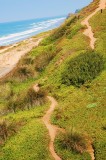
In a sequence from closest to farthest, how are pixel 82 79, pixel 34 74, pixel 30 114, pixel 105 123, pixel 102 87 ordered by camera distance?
pixel 105 123 → pixel 30 114 → pixel 102 87 → pixel 82 79 → pixel 34 74

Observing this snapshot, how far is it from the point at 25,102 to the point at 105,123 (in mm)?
9617

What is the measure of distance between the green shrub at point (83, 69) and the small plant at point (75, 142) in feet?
36.5

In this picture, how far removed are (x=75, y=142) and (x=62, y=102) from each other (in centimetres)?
842

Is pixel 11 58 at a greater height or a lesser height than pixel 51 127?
lesser

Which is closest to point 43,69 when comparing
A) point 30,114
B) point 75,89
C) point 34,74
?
point 34,74

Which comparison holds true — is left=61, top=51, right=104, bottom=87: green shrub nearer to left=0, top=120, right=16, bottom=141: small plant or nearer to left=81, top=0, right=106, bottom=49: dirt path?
left=81, top=0, right=106, bottom=49: dirt path

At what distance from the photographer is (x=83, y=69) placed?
37.5m

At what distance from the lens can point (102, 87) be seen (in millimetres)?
33469

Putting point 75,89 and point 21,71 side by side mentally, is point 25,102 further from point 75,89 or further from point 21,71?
point 21,71

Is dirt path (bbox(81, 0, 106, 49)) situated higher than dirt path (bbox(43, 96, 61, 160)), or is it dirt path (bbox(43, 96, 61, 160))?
dirt path (bbox(81, 0, 106, 49))

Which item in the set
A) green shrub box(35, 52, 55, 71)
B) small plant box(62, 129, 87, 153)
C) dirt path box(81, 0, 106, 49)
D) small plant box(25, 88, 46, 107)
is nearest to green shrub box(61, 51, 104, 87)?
small plant box(25, 88, 46, 107)

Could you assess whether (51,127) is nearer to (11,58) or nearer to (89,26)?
(89,26)

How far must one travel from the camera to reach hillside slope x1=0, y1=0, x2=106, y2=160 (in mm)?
25312

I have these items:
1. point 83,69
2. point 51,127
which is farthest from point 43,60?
point 51,127
